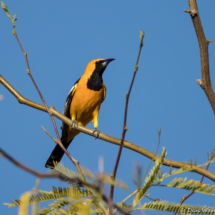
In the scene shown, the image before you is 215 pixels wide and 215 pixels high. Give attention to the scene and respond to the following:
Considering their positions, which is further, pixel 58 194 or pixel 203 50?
pixel 203 50

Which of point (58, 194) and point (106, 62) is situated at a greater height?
point (106, 62)

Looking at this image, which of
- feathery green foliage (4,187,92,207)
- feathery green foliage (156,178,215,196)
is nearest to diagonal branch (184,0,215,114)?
feathery green foliage (156,178,215,196)

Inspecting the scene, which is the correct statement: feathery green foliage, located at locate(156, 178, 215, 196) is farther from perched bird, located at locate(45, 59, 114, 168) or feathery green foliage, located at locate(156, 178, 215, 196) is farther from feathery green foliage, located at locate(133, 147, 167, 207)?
perched bird, located at locate(45, 59, 114, 168)

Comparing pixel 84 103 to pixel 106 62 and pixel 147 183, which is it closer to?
pixel 106 62

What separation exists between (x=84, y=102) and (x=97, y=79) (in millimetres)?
605

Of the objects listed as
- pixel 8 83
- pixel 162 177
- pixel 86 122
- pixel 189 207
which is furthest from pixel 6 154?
pixel 86 122

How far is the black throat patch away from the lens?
5.15 metres

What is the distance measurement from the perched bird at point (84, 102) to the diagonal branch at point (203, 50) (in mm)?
3234

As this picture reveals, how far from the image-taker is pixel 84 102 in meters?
4.94

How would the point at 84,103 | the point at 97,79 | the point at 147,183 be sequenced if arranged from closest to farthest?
the point at 147,183
the point at 84,103
the point at 97,79

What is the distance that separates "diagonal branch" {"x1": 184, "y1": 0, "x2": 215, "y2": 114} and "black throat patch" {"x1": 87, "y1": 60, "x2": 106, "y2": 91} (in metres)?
3.40

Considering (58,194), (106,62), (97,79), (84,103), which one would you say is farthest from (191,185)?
(106,62)

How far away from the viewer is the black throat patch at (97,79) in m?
5.15

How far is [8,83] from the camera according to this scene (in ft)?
9.08
